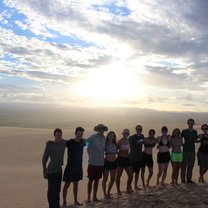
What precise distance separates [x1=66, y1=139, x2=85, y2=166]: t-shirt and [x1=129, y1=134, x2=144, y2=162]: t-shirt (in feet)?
5.71

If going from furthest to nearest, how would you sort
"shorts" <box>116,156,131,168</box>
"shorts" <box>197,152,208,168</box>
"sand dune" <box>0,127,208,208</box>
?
"shorts" <box>197,152,208,168</box> < "shorts" <box>116,156,131,168</box> < "sand dune" <box>0,127,208,208</box>

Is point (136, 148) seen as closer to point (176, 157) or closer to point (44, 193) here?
point (176, 157)

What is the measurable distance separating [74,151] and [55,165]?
2.47 ft

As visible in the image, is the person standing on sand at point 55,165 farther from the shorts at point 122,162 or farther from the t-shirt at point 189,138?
the t-shirt at point 189,138

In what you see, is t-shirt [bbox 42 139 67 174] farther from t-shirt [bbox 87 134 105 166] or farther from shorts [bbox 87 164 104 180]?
shorts [bbox 87 164 104 180]

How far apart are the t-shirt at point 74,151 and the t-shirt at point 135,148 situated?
1.74m

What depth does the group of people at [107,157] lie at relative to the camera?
923 cm

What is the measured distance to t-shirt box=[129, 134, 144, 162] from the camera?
1109cm

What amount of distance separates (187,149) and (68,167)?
3.91 metres

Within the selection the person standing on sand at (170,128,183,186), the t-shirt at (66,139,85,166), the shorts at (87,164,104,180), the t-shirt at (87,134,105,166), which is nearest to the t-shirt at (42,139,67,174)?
the t-shirt at (66,139,85,166)

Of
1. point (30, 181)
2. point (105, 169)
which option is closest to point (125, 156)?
point (105, 169)

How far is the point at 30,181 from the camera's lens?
13711 millimetres

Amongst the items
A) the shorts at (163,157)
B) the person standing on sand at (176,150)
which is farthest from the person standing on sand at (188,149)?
the shorts at (163,157)

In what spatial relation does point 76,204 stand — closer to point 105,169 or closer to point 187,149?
point 105,169
